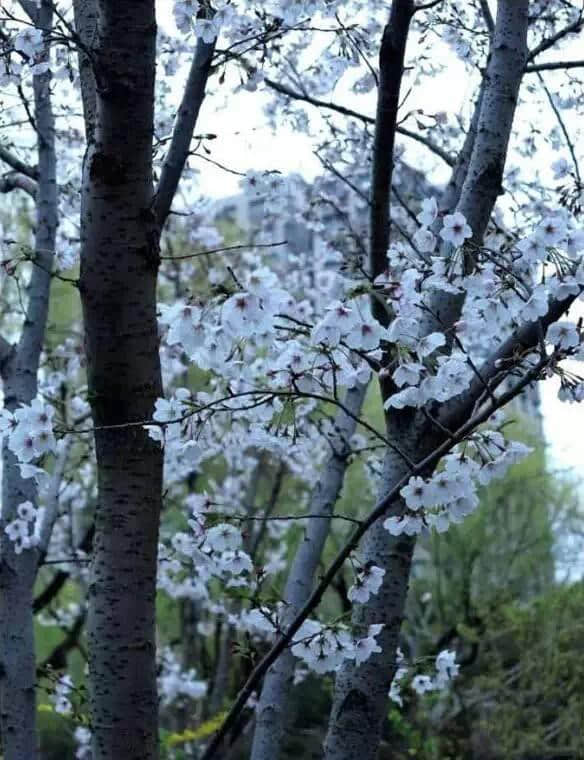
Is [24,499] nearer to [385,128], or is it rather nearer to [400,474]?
[400,474]

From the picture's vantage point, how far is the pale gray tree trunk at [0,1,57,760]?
10.6 ft

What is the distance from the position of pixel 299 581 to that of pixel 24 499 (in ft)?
3.42

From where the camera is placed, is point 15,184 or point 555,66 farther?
point 15,184

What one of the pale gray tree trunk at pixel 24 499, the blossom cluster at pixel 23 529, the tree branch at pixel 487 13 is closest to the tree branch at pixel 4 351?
the pale gray tree trunk at pixel 24 499

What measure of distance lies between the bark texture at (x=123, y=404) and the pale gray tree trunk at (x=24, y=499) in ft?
4.14

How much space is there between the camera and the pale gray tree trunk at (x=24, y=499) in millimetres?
3219

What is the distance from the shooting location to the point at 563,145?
4125mm

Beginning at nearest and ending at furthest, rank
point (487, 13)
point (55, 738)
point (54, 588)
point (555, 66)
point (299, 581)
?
point (555, 66)
point (487, 13)
point (299, 581)
point (54, 588)
point (55, 738)

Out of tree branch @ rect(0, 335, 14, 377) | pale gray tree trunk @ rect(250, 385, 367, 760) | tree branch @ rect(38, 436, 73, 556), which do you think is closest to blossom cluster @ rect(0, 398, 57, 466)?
pale gray tree trunk @ rect(250, 385, 367, 760)

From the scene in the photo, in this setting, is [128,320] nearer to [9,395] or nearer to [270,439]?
[270,439]

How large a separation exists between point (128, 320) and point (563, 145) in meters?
2.81

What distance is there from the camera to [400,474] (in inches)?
97.3

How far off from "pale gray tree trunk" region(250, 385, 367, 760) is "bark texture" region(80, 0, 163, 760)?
792 millimetres

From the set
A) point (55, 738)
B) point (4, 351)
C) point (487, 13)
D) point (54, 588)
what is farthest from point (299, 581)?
point (55, 738)
